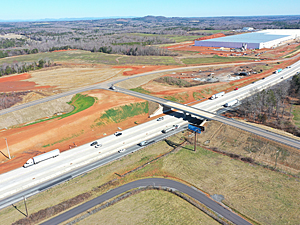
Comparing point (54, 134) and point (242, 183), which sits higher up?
point (54, 134)

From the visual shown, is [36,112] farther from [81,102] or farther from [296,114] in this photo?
[296,114]

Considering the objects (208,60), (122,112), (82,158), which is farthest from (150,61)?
(82,158)

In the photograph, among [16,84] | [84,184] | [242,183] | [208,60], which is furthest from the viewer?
[208,60]

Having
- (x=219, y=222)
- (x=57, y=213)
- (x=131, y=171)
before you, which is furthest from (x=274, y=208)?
(x=57, y=213)

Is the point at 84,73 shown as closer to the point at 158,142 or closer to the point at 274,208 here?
the point at 158,142

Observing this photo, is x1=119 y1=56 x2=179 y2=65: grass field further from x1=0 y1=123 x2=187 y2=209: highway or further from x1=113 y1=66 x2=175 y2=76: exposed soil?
x1=0 y1=123 x2=187 y2=209: highway

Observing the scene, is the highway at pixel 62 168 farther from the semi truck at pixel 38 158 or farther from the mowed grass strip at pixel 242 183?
the mowed grass strip at pixel 242 183

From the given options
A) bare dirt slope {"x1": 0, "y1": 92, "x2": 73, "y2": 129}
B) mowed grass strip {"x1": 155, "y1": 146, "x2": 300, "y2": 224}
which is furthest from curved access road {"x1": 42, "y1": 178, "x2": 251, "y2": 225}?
bare dirt slope {"x1": 0, "y1": 92, "x2": 73, "y2": 129}
